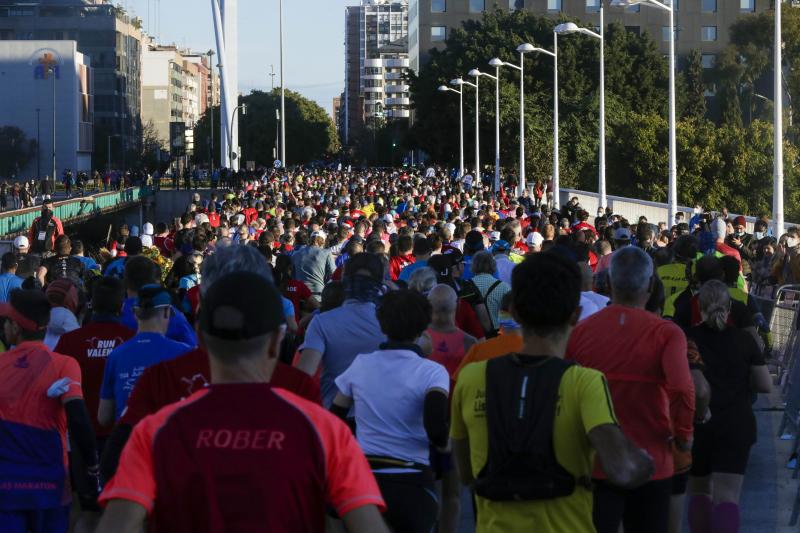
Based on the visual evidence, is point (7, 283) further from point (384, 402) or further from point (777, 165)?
point (777, 165)

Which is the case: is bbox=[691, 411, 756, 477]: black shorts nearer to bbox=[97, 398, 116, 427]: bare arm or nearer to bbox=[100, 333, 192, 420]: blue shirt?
bbox=[100, 333, 192, 420]: blue shirt

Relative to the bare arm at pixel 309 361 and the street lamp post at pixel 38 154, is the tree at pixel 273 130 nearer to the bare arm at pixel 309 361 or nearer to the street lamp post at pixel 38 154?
the street lamp post at pixel 38 154

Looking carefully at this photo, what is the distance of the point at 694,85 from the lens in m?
104

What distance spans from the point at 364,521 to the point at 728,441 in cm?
421

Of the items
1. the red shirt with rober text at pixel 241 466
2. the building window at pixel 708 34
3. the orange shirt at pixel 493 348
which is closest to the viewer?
the red shirt with rober text at pixel 241 466

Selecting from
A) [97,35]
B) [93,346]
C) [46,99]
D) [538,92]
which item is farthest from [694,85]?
[93,346]

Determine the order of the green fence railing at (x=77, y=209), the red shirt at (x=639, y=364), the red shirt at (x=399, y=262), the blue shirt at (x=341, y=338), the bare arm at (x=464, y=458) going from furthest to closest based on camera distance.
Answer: the green fence railing at (x=77, y=209), the red shirt at (x=399, y=262), the blue shirt at (x=341, y=338), the red shirt at (x=639, y=364), the bare arm at (x=464, y=458)

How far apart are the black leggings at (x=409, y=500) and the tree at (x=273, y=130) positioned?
469 ft

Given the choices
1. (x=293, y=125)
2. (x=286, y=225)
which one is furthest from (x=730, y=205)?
(x=293, y=125)

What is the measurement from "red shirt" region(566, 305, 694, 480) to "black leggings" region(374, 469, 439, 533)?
0.83 m

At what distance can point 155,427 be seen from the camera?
3.15 meters

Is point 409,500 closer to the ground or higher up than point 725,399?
closer to the ground

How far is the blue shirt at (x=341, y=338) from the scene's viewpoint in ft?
22.2

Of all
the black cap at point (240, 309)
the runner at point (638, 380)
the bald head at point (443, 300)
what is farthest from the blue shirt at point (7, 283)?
the black cap at point (240, 309)
